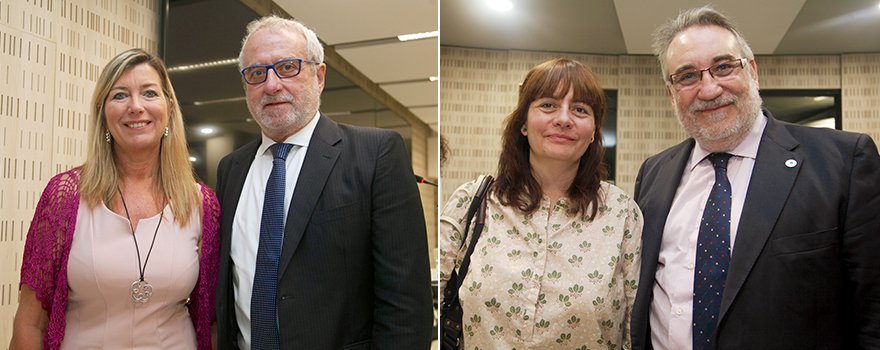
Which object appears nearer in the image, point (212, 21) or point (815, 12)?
point (212, 21)

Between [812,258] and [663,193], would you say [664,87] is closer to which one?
[663,193]

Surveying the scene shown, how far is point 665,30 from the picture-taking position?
5.43ft

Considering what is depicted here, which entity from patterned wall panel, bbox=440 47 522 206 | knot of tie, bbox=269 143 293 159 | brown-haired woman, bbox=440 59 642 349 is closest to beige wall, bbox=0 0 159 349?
knot of tie, bbox=269 143 293 159

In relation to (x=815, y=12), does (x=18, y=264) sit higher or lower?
lower

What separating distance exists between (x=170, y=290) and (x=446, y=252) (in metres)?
0.91

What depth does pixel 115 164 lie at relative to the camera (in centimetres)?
168

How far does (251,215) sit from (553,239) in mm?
950

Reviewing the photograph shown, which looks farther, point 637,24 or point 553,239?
point 637,24

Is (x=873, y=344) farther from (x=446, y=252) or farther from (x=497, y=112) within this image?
(x=497, y=112)

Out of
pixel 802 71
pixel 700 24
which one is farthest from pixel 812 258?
pixel 802 71

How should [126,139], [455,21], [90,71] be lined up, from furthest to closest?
[455,21] < [90,71] < [126,139]

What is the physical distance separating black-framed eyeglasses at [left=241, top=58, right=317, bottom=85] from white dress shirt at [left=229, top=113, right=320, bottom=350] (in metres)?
0.16

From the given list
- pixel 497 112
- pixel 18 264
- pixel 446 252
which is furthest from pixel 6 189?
pixel 497 112

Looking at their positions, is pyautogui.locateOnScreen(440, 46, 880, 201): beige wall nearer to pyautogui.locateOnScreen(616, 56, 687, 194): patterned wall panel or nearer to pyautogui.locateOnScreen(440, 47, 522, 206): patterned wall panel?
pyautogui.locateOnScreen(616, 56, 687, 194): patterned wall panel
